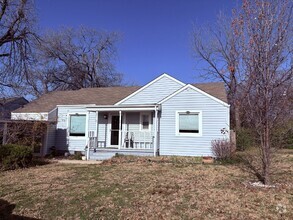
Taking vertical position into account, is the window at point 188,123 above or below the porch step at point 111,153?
above

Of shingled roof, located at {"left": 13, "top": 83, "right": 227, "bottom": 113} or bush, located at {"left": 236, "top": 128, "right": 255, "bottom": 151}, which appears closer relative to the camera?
bush, located at {"left": 236, "top": 128, "right": 255, "bottom": 151}

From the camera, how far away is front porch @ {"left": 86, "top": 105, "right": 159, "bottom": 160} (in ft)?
48.6

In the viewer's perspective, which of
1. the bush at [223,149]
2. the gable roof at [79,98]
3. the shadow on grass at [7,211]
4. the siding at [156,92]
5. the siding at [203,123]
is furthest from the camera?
the gable roof at [79,98]

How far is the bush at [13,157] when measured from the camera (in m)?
10.6

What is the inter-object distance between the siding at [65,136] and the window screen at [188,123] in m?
6.35

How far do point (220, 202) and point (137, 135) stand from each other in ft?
33.3

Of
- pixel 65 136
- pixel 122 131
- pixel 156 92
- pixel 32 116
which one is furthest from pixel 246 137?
pixel 32 116

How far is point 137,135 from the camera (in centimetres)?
1570

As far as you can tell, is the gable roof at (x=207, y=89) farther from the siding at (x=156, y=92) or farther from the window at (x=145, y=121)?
the window at (x=145, y=121)

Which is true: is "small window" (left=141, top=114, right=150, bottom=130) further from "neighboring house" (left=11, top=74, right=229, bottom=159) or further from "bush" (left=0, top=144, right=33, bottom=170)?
"bush" (left=0, top=144, right=33, bottom=170)

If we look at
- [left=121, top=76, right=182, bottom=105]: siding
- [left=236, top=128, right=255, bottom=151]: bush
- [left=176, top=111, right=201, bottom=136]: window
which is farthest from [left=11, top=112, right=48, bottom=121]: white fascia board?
[left=236, top=128, right=255, bottom=151]: bush

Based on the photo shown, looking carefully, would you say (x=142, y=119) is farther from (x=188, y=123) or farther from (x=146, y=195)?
(x=146, y=195)

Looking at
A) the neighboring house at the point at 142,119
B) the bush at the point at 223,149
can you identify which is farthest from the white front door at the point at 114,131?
the bush at the point at 223,149

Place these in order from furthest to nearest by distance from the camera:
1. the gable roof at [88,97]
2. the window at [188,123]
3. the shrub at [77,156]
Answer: the gable roof at [88,97], the shrub at [77,156], the window at [188,123]
